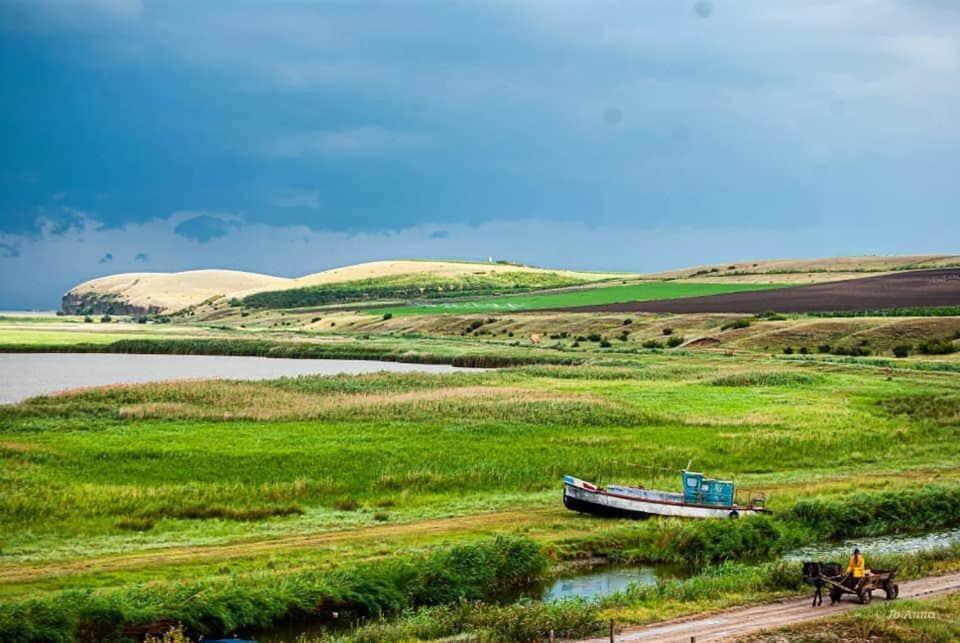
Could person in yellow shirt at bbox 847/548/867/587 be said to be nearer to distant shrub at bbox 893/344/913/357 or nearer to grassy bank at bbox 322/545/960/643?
grassy bank at bbox 322/545/960/643

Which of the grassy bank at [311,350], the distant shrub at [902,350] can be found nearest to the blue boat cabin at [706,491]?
the grassy bank at [311,350]

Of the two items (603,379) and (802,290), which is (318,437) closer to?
(603,379)

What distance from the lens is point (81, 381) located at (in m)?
89.2

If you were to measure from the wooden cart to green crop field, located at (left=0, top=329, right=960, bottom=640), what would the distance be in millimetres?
1610

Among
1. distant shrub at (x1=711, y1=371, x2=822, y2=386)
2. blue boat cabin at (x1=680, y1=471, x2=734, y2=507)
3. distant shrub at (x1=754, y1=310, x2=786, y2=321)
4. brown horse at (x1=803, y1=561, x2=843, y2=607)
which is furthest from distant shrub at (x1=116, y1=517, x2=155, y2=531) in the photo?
distant shrub at (x1=754, y1=310, x2=786, y2=321)

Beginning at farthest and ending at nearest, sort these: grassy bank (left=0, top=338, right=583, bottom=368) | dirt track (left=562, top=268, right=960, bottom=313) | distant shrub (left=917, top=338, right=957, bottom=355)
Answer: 1. dirt track (left=562, top=268, right=960, bottom=313)
2. grassy bank (left=0, top=338, right=583, bottom=368)
3. distant shrub (left=917, top=338, right=957, bottom=355)

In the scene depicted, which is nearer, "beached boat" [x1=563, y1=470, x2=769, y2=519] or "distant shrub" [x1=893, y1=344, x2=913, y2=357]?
"beached boat" [x1=563, y1=470, x2=769, y2=519]

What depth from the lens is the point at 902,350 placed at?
100125 millimetres

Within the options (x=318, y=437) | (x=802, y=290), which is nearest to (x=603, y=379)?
(x=318, y=437)

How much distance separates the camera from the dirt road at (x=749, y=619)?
80.8 ft

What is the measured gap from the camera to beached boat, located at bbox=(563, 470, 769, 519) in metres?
37.2

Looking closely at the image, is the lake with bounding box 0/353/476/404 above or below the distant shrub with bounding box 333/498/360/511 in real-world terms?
above

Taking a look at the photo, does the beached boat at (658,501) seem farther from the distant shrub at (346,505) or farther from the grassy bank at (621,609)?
the distant shrub at (346,505)

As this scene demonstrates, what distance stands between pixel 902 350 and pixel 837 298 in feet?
141
